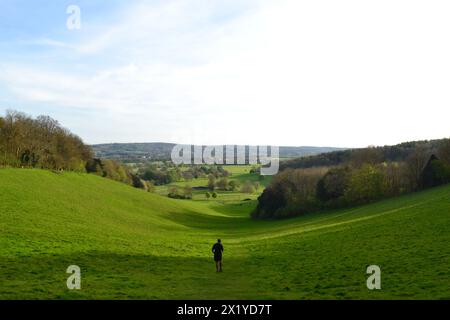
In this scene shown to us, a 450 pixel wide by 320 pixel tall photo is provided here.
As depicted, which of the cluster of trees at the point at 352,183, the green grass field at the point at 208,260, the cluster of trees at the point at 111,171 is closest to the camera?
the green grass field at the point at 208,260

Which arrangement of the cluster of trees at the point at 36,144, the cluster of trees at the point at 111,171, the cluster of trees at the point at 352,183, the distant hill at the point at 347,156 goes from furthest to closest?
the distant hill at the point at 347,156, the cluster of trees at the point at 111,171, the cluster of trees at the point at 352,183, the cluster of trees at the point at 36,144

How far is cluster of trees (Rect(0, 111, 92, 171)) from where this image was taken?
82.9 m

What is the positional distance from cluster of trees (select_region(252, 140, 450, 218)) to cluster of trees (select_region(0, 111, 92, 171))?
50.3 m

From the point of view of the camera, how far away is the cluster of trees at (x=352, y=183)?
90.9m

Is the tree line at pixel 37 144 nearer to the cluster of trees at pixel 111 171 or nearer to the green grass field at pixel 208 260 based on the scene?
the cluster of trees at pixel 111 171

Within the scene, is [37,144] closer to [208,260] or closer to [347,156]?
[208,260]

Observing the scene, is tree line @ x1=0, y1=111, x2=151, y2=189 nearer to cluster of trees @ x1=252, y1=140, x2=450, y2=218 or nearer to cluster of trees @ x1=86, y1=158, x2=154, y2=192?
cluster of trees @ x1=86, y1=158, x2=154, y2=192

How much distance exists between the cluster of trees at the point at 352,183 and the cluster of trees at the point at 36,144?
50349 millimetres

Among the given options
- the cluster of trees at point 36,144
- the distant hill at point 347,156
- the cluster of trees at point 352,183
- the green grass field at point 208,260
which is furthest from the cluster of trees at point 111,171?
the distant hill at point 347,156

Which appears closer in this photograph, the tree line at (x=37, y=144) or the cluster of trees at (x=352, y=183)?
the tree line at (x=37, y=144)
